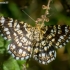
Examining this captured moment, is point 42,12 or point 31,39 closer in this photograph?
point 31,39

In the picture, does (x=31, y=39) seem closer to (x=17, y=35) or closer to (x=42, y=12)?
(x=17, y=35)

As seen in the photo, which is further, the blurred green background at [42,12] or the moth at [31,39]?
the blurred green background at [42,12]

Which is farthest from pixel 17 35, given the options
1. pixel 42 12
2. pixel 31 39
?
pixel 42 12

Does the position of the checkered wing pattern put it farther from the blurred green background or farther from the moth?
the blurred green background

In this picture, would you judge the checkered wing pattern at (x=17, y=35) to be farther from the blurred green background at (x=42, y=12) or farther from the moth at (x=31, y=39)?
the blurred green background at (x=42, y=12)

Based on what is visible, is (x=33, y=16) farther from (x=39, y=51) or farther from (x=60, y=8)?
(x=39, y=51)

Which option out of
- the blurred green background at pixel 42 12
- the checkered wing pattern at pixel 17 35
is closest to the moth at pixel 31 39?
the checkered wing pattern at pixel 17 35

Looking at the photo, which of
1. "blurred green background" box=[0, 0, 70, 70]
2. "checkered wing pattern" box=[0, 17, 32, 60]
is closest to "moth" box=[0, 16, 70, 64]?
"checkered wing pattern" box=[0, 17, 32, 60]

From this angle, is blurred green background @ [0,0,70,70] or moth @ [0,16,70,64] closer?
moth @ [0,16,70,64]
